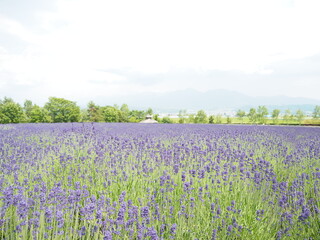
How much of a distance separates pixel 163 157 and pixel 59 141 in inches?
147

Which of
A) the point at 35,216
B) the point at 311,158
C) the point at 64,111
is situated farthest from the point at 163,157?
the point at 64,111

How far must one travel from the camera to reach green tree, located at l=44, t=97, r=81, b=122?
119 ft

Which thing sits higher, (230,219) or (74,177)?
(74,177)

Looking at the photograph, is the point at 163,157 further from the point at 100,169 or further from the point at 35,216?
the point at 35,216

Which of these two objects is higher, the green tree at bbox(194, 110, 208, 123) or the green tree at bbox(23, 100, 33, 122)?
the green tree at bbox(23, 100, 33, 122)

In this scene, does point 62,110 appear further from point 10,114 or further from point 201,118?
point 201,118

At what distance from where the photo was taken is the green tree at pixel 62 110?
36.2 metres

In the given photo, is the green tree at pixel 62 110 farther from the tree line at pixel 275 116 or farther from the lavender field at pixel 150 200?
the lavender field at pixel 150 200

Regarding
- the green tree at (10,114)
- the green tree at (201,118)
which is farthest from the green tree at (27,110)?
the green tree at (201,118)

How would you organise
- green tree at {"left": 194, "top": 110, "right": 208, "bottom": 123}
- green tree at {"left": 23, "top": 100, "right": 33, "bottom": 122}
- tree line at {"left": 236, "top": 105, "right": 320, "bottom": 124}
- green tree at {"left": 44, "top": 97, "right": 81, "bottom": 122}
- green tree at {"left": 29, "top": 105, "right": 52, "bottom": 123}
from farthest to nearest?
green tree at {"left": 23, "top": 100, "right": 33, "bottom": 122} → tree line at {"left": 236, "top": 105, "right": 320, "bottom": 124} → green tree at {"left": 194, "top": 110, "right": 208, "bottom": 123} → green tree at {"left": 44, "top": 97, "right": 81, "bottom": 122} → green tree at {"left": 29, "top": 105, "right": 52, "bottom": 123}

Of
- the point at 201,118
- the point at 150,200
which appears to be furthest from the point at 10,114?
the point at 150,200

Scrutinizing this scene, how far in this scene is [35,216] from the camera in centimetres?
239

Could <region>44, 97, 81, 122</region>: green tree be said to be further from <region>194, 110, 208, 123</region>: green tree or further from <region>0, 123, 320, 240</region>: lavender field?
<region>0, 123, 320, 240</region>: lavender field

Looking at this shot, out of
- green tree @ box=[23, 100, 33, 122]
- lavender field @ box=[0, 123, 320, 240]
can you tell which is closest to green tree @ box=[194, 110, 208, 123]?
green tree @ box=[23, 100, 33, 122]
